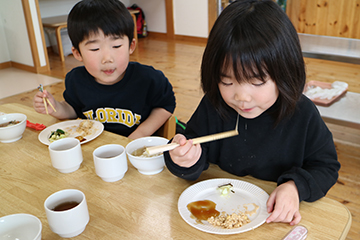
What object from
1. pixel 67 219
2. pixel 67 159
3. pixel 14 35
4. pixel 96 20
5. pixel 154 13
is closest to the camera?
pixel 67 219

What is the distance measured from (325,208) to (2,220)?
0.66m

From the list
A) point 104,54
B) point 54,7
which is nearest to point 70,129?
point 104,54

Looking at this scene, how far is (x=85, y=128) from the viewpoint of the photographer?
1155mm

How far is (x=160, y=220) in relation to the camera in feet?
2.29

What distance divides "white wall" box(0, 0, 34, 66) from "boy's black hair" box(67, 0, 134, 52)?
2.96 meters

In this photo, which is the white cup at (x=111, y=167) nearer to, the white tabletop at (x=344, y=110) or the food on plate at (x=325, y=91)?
the white tabletop at (x=344, y=110)

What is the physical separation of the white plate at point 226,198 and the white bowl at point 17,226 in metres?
0.30

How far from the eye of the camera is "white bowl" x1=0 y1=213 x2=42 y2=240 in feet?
2.07

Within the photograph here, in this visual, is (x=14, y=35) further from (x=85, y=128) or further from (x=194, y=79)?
(x=85, y=128)

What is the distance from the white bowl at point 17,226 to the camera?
63 cm

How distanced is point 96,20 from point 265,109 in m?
0.69

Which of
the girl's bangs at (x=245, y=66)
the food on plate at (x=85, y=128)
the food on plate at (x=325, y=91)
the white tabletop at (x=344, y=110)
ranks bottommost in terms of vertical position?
the white tabletop at (x=344, y=110)

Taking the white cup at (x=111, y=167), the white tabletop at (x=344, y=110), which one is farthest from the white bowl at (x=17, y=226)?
the white tabletop at (x=344, y=110)

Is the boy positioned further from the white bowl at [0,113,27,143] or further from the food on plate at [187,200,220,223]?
the food on plate at [187,200,220,223]
